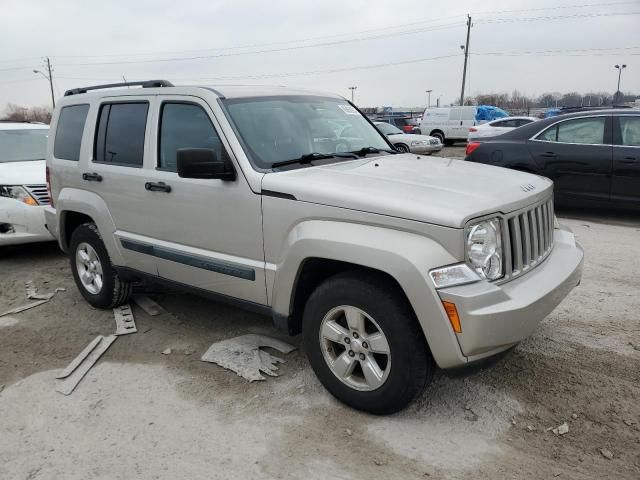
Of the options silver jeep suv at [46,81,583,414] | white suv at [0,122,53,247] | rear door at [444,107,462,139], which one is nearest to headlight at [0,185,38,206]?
white suv at [0,122,53,247]

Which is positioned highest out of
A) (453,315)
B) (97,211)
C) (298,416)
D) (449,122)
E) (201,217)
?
(449,122)

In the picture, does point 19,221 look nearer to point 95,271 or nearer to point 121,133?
point 95,271

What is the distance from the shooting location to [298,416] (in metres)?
3.13

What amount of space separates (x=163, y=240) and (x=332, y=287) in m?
1.59

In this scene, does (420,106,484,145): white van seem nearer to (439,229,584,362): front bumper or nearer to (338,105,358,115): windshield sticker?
(338,105,358,115): windshield sticker

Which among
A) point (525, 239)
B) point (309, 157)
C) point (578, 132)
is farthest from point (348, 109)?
point (578, 132)

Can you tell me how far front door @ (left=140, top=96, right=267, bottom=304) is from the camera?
340 centimetres

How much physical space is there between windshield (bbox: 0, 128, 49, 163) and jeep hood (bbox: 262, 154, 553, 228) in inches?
232

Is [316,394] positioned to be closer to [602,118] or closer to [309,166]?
[309,166]

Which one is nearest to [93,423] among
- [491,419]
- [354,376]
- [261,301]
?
[261,301]

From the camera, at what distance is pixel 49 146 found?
521 cm

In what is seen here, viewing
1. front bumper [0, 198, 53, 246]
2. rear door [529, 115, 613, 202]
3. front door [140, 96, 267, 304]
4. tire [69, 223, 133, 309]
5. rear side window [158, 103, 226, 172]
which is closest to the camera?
front door [140, 96, 267, 304]

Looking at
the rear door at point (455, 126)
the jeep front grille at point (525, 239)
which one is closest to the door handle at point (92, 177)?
the jeep front grille at point (525, 239)

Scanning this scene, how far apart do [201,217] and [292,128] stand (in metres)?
0.89
